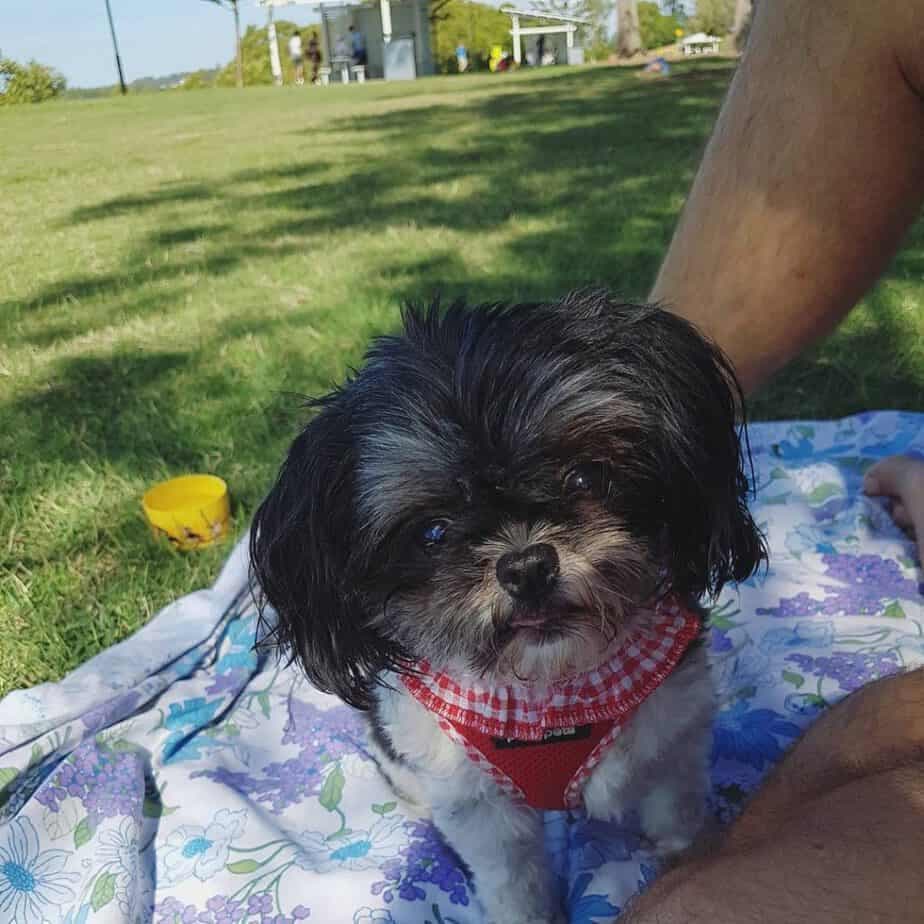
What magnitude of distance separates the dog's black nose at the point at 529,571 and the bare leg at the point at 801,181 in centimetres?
127

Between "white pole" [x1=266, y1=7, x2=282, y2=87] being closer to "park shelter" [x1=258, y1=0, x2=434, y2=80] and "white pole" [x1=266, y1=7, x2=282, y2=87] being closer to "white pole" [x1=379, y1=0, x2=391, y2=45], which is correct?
"park shelter" [x1=258, y1=0, x2=434, y2=80]

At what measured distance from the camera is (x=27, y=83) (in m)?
8.98

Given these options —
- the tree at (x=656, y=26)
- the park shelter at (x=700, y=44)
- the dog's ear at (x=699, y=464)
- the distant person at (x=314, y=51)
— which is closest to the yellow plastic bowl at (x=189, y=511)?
the dog's ear at (x=699, y=464)

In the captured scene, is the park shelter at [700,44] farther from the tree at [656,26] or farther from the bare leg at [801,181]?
the bare leg at [801,181]

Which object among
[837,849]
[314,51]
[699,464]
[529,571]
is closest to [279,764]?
[529,571]

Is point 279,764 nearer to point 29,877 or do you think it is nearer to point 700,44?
point 29,877

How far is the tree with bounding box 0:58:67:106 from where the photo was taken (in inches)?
324

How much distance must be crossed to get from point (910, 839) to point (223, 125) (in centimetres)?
1805

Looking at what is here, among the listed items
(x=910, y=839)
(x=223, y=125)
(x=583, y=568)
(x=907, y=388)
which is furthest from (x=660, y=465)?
(x=223, y=125)

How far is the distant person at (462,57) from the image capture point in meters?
37.8

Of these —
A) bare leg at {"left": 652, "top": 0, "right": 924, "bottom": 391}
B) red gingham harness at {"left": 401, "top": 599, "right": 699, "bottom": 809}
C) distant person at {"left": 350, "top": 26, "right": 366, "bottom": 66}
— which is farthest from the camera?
distant person at {"left": 350, "top": 26, "right": 366, "bottom": 66}

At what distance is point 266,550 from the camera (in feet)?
5.98

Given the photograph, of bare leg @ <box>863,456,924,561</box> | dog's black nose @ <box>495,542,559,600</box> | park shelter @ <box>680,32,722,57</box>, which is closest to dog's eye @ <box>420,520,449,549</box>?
dog's black nose @ <box>495,542,559,600</box>

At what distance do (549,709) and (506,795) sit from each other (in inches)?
8.2
